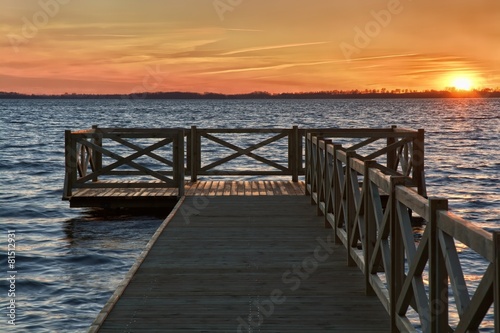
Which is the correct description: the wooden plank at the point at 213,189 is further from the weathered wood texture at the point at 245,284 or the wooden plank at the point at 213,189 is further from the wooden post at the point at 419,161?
the wooden post at the point at 419,161

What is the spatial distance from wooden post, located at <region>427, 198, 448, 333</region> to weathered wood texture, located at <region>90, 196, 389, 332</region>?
1.45 meters

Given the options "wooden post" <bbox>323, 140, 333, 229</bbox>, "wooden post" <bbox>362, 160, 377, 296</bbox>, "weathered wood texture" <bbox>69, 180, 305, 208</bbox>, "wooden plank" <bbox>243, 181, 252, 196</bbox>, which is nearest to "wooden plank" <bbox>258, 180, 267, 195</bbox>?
"weathered wood texture" <bbox>69, 180, 305, 208</bbox>

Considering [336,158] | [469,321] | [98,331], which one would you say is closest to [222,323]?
[98,331]

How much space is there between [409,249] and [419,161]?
32.8ft

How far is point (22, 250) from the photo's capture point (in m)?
14.0

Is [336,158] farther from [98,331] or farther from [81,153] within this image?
[81,153]

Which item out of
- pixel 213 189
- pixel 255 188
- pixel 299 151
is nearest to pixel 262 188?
pixel 255 188

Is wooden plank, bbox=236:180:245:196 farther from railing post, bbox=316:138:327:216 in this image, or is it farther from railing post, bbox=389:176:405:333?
railing post, bbox=389:176:405:333

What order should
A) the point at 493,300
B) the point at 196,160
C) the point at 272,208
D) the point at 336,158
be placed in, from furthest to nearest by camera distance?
the point at 196,160 < the point at 272,208 < the point at 336,158 < the point at 493,300

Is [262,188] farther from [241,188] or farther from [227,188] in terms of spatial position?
[227,188]

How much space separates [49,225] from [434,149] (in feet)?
118

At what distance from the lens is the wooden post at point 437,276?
13.9ft

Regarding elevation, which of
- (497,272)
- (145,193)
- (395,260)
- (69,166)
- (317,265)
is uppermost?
(497,272)

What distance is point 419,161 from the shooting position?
47.9 ft
